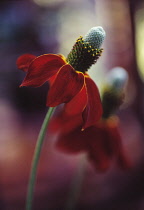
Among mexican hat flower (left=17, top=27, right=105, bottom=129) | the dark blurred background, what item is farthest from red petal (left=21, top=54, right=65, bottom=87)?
the dark blurred background

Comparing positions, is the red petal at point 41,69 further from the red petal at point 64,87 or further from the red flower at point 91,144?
the red flower at point 91,144

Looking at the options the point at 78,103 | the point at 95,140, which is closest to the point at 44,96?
the point at 95,140

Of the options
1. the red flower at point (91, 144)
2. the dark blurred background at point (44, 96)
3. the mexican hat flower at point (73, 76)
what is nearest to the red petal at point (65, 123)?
the red flower at point (91, 144)

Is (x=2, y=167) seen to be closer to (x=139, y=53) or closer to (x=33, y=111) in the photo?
(x=33, y=111)

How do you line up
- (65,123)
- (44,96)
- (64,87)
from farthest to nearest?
(44,96) → (65,123) → (64,87)

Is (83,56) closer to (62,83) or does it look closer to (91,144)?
(62,83)

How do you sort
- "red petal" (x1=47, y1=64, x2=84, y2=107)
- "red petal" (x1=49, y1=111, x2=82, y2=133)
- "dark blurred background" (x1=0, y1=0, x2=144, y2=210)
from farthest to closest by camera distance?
"dark blurred background" (x1=0, y1=0, x2=144, y2=210), "red petal" (x1=49, y1=111, x2=82, y2=133), "red petal" (x1=47, y1=64, x2=84, y2=107)

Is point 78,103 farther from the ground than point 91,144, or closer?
farther from the ground

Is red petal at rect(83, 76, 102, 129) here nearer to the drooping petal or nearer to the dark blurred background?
the drooping petal
